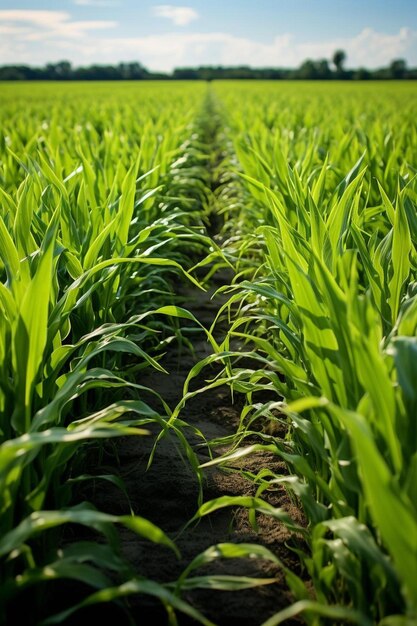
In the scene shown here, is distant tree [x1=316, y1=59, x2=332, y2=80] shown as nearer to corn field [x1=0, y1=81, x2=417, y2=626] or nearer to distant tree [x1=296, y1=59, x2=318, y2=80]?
distant tree [x1=296, y1=59, x2=318, y2=80]

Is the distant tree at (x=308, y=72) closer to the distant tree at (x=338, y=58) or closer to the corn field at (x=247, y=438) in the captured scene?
the distant tree at (x=338, y=58)

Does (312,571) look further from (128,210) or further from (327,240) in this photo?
(128,210)

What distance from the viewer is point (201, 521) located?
1.85 metres

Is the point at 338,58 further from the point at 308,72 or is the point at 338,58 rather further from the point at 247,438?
the point at 247,438

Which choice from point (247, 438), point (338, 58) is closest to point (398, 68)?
point (338, 58)

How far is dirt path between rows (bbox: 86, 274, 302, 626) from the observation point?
4.83ft

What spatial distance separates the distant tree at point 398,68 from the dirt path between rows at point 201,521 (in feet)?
277

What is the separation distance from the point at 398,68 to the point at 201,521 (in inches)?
3542

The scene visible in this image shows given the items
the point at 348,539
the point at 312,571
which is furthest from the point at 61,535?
the point at 348,539

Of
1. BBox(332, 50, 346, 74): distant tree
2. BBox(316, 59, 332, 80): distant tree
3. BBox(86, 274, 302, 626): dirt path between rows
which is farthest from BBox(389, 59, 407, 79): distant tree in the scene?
BBox(86, 274, 302, 626): dirt path between rows

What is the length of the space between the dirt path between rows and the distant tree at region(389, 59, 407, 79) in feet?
277

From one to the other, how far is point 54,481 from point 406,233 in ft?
4.18

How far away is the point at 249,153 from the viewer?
4.55m

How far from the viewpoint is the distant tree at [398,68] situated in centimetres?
7831
